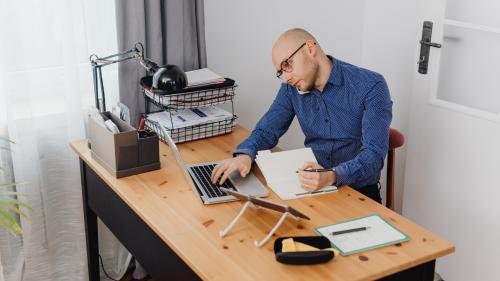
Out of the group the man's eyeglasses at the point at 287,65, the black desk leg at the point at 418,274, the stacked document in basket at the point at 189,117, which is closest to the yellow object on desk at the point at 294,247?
the black desk leg at the point at 418,274

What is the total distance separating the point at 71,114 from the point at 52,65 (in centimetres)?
23

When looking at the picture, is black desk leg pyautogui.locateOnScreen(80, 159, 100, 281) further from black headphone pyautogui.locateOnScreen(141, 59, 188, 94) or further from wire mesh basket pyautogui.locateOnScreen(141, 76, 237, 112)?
black headphone pyautogui.locateOnScreen(141, 59, 188, 94)

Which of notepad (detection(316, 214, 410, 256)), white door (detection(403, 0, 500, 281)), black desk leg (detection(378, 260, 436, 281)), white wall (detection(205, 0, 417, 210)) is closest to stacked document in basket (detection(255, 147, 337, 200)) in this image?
notepad (detection(316, 214, 410, 256))

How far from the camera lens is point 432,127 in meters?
3.07

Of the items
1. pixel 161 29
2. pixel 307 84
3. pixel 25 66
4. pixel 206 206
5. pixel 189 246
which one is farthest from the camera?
pixel 161 29

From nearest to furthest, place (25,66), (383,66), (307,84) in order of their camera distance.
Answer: (307,84)
(25,66)
(383,66)

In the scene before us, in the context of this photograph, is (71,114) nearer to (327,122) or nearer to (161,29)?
(161,29)

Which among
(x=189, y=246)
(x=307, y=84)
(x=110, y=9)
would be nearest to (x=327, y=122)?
(x=307, y=84)

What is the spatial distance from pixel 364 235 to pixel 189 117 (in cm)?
110

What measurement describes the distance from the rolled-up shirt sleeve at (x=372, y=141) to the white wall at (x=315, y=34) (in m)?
0.92

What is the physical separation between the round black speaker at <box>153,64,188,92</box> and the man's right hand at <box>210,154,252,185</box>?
358 millimetres

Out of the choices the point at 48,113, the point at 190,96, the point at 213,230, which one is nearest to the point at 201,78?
the point at 190,96

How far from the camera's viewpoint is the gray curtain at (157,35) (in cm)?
286

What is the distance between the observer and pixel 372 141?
2307 millimetres
